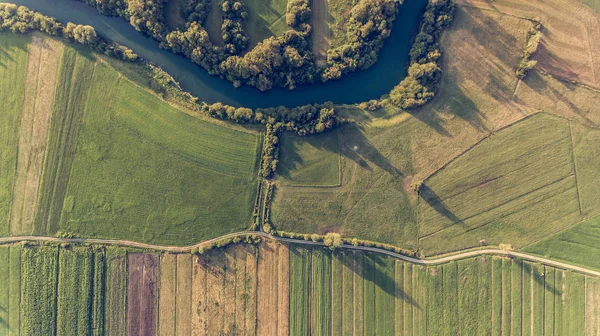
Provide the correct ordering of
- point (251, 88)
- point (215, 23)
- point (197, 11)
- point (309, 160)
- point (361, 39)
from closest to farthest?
point (361, 39) → point (197, 11) → point (215, 23) → point (309, 160) → point (251, 88)

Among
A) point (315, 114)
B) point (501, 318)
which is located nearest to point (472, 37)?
point (315, 114)

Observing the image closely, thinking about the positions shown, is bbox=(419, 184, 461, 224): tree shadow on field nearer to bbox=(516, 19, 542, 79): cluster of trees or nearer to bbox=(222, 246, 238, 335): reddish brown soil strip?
bbox=(516, 19, 542, 79): cluster of trees

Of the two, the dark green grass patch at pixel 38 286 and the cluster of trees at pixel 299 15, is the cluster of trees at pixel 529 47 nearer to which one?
the cluster of trees at pixel 299 15

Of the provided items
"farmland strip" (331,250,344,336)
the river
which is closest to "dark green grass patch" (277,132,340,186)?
the river

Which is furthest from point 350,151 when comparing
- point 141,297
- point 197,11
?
point 141,297

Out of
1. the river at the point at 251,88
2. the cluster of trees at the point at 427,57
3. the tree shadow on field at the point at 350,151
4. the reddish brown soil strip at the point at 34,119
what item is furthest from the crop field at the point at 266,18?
the reddish brown soil strip at the point at 34,119

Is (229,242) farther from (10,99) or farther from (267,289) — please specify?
(10,99)
